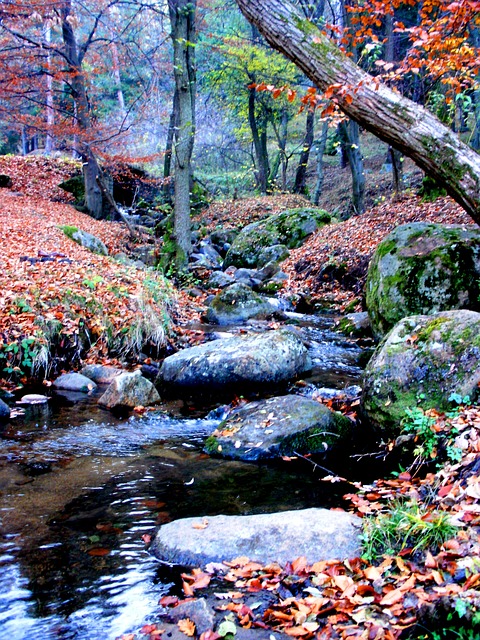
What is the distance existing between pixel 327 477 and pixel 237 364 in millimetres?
2713

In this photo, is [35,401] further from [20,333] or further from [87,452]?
[87,452]

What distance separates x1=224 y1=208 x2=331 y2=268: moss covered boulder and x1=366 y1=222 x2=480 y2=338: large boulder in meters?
8.52

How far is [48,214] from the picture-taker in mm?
17922

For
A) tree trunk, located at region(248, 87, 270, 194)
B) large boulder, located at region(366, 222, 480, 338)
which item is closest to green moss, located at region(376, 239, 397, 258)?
large boulder, located at region(366, 222, 480, 338)

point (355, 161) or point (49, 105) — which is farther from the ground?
point (49, 105)

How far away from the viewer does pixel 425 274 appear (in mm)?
8109

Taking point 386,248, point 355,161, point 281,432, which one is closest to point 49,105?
point 355,161

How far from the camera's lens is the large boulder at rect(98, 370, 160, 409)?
6.43 m

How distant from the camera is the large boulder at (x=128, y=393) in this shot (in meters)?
6.43

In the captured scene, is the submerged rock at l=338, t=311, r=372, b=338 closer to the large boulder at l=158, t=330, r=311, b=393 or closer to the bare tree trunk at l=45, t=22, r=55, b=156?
the large boulder at l=158, t=330, r=311, b=393

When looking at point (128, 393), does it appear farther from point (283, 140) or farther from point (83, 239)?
point (283, 140)

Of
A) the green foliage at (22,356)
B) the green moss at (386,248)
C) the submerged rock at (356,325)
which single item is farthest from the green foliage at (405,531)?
the submerged rock at (356,325)

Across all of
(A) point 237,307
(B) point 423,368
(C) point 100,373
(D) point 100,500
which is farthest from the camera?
(A) point 237,307

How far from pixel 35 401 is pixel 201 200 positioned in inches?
702
